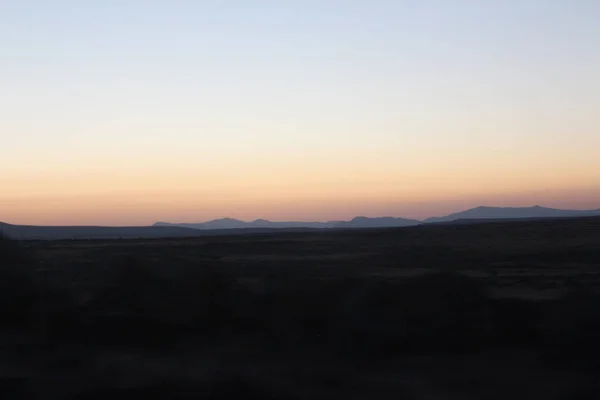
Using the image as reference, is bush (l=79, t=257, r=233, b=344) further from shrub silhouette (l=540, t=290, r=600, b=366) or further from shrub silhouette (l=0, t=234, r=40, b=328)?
shrub silhouette (l=540, t=290, r=600, b=366)

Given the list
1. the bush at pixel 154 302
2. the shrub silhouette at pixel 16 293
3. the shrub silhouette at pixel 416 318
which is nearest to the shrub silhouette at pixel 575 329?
the shrub silhouette at pixel 416 318

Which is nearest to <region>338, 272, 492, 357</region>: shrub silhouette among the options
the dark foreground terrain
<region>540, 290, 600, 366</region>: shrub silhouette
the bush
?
the dark foreground terrain

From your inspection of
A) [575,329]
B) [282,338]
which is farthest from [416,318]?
[575,329]

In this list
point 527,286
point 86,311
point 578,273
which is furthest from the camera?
point 578,273

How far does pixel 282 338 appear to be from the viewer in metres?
20.0

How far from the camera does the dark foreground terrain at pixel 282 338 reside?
13.9 meters

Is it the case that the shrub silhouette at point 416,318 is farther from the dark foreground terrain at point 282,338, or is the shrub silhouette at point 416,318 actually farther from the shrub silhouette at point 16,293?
the shrub silhouette at point 16,293

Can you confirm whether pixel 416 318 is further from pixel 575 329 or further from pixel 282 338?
pixel 575 329

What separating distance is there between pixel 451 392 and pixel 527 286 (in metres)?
22.5

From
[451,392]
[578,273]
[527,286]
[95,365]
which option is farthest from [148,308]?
[578,273]

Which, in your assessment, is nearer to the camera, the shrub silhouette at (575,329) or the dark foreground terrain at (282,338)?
→ the dark foreground terrain at (282,338)

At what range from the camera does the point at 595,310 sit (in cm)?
1775

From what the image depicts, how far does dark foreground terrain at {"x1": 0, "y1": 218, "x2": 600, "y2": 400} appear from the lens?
1385 cm

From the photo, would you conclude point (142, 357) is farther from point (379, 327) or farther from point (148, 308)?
point (379, 327)
